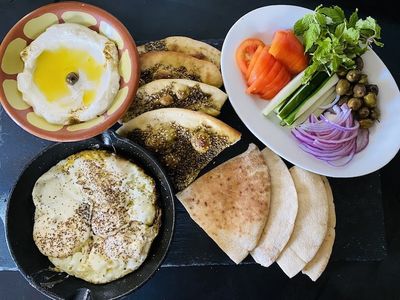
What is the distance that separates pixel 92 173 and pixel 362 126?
53.0 inches

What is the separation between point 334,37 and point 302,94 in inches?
12.3

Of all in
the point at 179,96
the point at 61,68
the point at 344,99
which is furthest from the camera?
the point at 344,99

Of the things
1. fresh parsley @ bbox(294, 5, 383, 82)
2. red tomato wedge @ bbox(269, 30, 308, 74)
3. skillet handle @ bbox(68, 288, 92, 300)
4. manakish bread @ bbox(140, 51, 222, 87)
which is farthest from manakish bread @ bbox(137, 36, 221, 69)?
skillet handle @ bbox(68, 288, 92, 300)

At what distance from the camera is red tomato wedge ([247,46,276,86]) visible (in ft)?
9.09

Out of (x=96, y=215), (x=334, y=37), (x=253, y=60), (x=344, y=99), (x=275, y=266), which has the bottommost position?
(x=275, y=266)

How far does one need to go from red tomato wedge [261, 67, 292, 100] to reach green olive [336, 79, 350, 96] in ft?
0.82

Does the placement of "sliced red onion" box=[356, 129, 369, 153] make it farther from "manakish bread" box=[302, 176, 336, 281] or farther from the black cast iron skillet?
the black cast iron skillet

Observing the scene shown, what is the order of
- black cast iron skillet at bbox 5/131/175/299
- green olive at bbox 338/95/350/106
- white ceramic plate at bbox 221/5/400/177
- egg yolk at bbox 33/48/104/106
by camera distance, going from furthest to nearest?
green olive at bbox 338/95/350/106 → white ceramic plate at bbox 221/5/400/177 → egg yolk at bbox 33/48/104/106 → black cast iron skillet at bbox 5/131/175/299

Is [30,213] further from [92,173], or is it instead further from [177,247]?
[177,247]

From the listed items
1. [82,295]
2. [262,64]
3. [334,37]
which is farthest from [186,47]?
[82,295]

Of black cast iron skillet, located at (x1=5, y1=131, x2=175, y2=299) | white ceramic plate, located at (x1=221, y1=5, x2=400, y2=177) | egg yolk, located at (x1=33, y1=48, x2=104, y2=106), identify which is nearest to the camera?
black cast iron skillet, located at (x1=5, y1=131, x2=175, y2=299)

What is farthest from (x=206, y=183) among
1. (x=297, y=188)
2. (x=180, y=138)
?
(x=297, y=188)

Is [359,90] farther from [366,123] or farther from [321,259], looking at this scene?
[321,259]

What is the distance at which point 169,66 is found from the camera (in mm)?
2783
